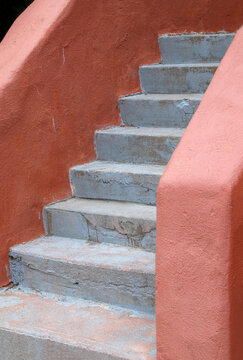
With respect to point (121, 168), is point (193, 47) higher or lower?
higher

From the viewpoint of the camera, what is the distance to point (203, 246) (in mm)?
2236

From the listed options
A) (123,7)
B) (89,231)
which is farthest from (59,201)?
(123,7)

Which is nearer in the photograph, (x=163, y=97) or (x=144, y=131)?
(x=144, y=131)

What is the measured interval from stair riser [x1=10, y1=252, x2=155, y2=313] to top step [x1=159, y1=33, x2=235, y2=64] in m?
1.99

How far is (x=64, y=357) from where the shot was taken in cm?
281

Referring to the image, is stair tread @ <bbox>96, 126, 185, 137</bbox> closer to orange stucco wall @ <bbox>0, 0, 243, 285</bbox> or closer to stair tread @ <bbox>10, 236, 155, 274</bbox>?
orange stucco wall @ <bbox>0, 0, 243, 285</bbox>

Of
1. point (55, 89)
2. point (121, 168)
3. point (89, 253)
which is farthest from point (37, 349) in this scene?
point (55, 89)

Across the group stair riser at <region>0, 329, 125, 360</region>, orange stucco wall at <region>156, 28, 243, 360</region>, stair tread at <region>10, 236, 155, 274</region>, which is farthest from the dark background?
orange stucco wall at <region>156, 28, 243, 360</region>

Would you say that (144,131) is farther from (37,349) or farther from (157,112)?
(37,349)

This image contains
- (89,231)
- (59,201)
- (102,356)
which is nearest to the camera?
(102,356)

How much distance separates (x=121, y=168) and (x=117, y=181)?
14 centimetres

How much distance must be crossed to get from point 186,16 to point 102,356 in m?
2.94

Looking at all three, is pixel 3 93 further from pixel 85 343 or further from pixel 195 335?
pixel 195 335

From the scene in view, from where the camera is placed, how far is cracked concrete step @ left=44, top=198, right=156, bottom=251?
10.7ft
